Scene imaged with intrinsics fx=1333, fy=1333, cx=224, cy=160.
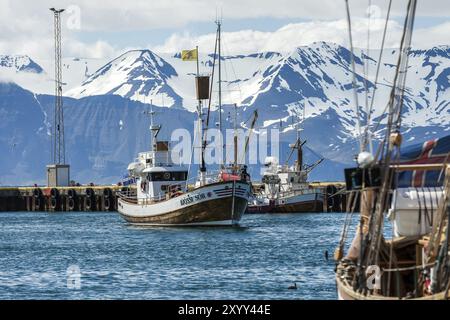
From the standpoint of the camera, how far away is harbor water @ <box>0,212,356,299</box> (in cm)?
5088

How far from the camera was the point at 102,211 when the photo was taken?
170 metres

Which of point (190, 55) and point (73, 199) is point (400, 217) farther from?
point (73, 199)

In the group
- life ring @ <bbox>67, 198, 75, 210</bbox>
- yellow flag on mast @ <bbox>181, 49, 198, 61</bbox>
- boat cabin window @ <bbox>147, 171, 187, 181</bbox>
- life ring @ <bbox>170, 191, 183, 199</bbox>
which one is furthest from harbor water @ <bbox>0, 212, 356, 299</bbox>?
life ring @ <bbox>67, 198, 75, 210</bbox>

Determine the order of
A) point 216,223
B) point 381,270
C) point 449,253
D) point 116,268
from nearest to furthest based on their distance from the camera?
point 449,253
point 381,270
point 116,268
point 216,223

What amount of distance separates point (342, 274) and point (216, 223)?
5932cm

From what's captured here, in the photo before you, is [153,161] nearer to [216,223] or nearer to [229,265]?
[216,223]

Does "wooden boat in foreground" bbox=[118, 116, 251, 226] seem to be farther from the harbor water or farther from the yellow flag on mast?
the yellow flag on mast

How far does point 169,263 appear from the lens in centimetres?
6494

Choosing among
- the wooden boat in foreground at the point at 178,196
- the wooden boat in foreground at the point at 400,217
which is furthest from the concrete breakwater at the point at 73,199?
the wooden boat in foreground at the point at 400,217

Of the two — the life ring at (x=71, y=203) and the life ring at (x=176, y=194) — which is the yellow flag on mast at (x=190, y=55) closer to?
the life ring at (x=176, y=194)

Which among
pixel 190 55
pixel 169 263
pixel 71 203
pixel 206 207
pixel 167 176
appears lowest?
pixel 169 263

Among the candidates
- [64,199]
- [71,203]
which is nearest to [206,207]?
[71,203]

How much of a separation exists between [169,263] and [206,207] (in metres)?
28.3
